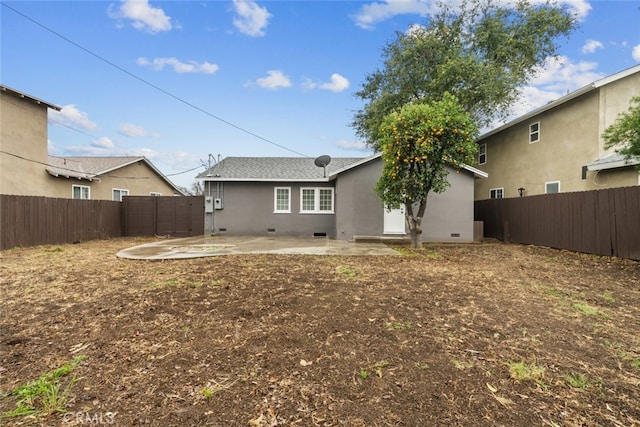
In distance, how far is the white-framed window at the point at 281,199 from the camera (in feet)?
49.0

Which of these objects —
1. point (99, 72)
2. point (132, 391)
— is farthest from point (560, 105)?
point (99, 72)

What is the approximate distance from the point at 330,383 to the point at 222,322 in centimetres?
170

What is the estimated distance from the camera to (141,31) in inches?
458

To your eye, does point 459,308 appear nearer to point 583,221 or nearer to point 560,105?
point 583,221

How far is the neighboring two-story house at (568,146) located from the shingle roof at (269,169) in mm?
7519

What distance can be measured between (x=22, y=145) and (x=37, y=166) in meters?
1.00

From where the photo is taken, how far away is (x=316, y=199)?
49.0 ft

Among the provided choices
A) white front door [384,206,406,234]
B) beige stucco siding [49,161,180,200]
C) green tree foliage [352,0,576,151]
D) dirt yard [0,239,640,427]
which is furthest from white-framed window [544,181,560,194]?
beige stucco siding [49,161,180,200]

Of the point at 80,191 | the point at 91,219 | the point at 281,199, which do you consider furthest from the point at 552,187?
the point at 80,191

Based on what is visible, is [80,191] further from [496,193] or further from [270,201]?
[496,193]

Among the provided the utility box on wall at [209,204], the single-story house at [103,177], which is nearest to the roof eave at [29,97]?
the single-story house at [103,177]

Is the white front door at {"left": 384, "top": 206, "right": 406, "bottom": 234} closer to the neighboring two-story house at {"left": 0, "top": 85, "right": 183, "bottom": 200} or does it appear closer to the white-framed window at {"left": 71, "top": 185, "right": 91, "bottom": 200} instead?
the neighboring two-story house at {"left": 0, "top": 85, "right": 183, "bottom": 200}

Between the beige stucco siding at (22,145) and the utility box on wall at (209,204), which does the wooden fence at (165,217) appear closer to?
the utility box on wall at (209,204)

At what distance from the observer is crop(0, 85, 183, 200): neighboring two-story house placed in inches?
479
